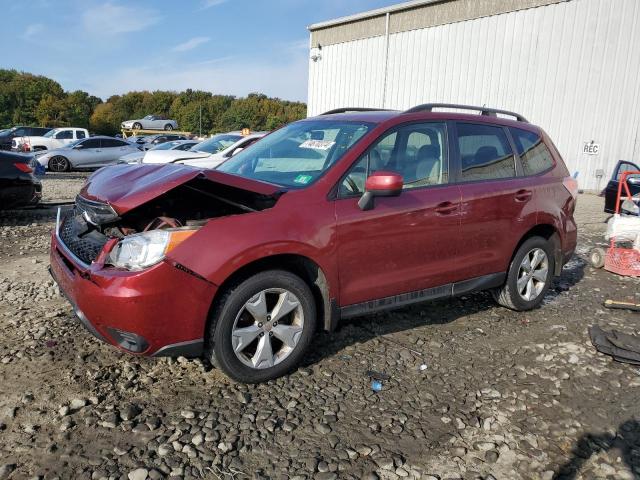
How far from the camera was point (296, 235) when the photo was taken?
3.11m

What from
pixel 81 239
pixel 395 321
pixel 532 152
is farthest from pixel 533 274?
pixel 81 239

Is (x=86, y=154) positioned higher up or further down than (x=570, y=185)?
further down

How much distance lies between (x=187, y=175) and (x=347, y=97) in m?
20.3

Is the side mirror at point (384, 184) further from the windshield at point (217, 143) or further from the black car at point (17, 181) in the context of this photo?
the windshield at point (217, 143)

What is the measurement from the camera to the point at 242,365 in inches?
121

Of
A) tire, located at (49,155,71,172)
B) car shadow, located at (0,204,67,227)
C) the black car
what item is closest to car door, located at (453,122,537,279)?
the black car

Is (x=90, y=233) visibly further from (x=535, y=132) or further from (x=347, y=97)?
(x=347, y=97)

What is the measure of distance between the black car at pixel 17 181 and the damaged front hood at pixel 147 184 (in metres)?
5.08

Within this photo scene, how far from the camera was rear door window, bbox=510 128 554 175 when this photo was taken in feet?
15.1

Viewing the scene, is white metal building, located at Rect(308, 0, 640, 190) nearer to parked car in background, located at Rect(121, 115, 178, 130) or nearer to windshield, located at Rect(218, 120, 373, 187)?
windshield, located at Rect(218, 120, 373, 187)

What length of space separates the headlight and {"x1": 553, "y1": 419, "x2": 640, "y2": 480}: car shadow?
2320mm

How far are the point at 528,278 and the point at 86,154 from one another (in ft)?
62.8

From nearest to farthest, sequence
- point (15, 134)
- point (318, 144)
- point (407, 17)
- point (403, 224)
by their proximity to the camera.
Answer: point (403, 224), point (318, 144), point (407, 17), point (15, 134)

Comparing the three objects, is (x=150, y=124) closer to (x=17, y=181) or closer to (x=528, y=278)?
(x=17, y=181)
